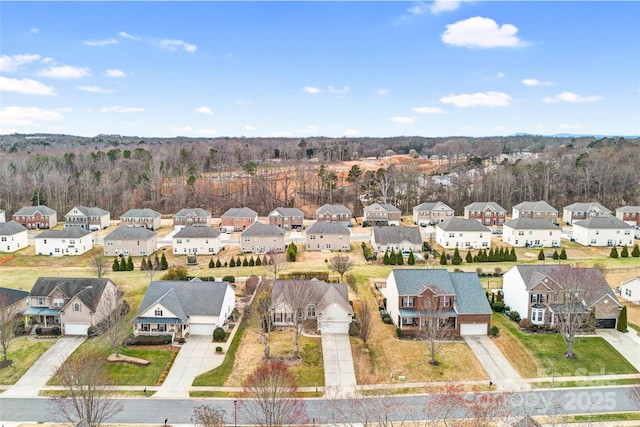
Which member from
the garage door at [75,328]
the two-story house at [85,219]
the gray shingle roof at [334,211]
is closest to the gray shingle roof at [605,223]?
the gray shingle roof at [334,211]

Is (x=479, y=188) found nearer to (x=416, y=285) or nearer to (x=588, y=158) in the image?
(x=588, y=158)

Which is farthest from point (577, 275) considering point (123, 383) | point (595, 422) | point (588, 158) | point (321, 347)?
point (588, 158)

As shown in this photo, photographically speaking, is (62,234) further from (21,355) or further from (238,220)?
(21,355)

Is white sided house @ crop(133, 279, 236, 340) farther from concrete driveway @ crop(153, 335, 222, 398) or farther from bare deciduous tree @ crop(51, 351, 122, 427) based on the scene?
bare deciduous tree @ crop(51, 351, 122, 427)

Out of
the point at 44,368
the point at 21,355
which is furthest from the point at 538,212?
the point at 21,355

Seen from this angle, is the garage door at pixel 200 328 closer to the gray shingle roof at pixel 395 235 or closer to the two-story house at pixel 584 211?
the gray shingle roof at pixel 395 235
